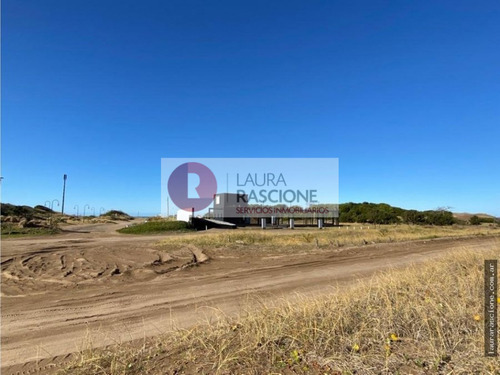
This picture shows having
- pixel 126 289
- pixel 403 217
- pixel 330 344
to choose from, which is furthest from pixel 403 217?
pixel 330 344

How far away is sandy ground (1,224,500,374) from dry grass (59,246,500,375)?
117cm

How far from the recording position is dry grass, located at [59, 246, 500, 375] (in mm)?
3010

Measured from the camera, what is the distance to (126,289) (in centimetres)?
843

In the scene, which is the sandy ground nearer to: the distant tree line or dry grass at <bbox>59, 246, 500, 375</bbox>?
dry grass at <bbox>59, 246, 500, 375</bbox>

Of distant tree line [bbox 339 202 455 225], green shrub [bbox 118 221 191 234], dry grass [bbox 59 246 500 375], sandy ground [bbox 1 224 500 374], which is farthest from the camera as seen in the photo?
distant tree line [bbox 339 202 455 225]

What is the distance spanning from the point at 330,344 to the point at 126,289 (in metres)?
6.97

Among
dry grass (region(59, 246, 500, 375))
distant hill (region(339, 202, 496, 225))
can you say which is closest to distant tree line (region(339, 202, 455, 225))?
distant hill (region(339, 202, 496, 225))

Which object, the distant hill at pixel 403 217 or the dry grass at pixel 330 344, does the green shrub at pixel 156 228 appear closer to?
the dry grass at pixel 330 344

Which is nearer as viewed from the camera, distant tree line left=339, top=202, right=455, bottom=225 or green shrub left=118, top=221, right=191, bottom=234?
green shrub left=118, top=221, right=191, bottom=234

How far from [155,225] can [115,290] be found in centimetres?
2320

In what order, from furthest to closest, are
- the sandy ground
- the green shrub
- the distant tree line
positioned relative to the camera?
the distant tree line, the green shrub, the sandy ground

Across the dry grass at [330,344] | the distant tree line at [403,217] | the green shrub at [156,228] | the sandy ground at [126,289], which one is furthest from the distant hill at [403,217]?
the dry grass at [330,344]

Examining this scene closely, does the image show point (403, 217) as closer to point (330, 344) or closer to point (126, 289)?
point (126, 289)

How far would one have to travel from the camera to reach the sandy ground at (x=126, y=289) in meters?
4.99
